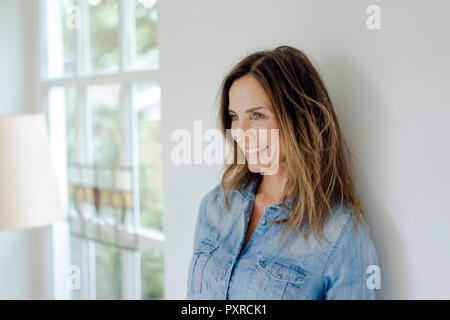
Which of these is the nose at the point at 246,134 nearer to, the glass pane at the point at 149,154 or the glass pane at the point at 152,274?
the glass pane at the point at 149,154

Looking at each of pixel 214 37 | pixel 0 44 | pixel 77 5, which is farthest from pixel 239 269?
pixel 0 44

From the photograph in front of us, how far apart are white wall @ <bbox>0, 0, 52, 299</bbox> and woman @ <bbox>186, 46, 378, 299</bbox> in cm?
184

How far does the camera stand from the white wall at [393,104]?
Result: 106 centimetres

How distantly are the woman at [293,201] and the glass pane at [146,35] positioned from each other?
35.7 inches

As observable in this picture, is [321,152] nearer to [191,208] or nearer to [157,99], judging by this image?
[191,208]

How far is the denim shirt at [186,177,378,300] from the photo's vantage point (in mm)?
1115

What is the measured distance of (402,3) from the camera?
3.58 feet

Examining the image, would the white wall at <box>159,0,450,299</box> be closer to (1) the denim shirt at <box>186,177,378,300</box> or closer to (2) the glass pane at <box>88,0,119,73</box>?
(1) the denim shirt at <box>186,177,378,300</box>

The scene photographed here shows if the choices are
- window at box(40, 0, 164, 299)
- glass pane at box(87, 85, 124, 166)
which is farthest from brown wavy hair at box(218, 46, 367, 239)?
glass pane at box(87, 85, 124, 166)

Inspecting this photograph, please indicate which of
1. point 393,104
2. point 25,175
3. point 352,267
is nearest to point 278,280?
point 352,267

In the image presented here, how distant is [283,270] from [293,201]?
0.57ft

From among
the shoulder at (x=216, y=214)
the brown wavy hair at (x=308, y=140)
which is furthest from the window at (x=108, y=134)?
the brown wavy hair at (x=308, y=140)

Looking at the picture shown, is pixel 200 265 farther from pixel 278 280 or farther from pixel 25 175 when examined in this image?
pixel 25 175

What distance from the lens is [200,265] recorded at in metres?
1.36
